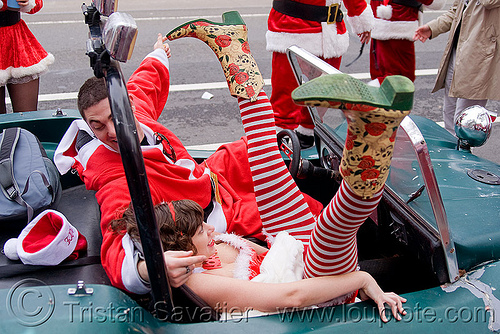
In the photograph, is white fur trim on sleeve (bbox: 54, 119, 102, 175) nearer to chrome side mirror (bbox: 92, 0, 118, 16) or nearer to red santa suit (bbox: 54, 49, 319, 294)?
red santa suit (bbox: 54, 49, 319, 294)

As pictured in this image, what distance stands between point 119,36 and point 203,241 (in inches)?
33.2

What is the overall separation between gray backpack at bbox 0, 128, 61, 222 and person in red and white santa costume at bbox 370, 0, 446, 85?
125 inches

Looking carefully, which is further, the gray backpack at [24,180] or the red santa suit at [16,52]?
the red santa suit at [16,52]

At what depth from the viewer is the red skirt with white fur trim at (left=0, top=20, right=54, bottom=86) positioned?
3258mm

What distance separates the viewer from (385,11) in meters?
4.38

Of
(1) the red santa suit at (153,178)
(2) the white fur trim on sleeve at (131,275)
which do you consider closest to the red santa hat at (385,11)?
(1) the red santa suit at (153,178)

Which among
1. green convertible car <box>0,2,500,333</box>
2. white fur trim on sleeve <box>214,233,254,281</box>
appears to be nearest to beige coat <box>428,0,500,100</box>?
green convertible car <box>0,2,500,333</box>

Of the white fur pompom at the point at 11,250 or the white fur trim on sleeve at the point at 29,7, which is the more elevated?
the white fur trim on sleeve at the point at 29,7

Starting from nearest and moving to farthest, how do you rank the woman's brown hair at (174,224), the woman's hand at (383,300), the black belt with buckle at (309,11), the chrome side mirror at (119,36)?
the chrome side mirror at (119,36) < the woman's hand at (383,300) < the woman's brown hair at (174,224) < the black belt with buckle at (309,11)

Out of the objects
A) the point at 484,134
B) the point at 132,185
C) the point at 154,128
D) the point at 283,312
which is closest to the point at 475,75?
the point at 484,134

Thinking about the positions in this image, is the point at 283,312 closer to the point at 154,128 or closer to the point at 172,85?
the point at 154,128

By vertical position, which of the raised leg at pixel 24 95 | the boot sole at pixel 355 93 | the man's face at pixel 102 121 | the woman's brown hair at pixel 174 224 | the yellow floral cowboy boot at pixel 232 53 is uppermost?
the boot sole at pixel 355 93

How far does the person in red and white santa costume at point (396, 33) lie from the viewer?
4.31 meters

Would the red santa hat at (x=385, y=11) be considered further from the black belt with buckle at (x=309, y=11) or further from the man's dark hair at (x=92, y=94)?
the man's dark hair at (x=92, y=94)
